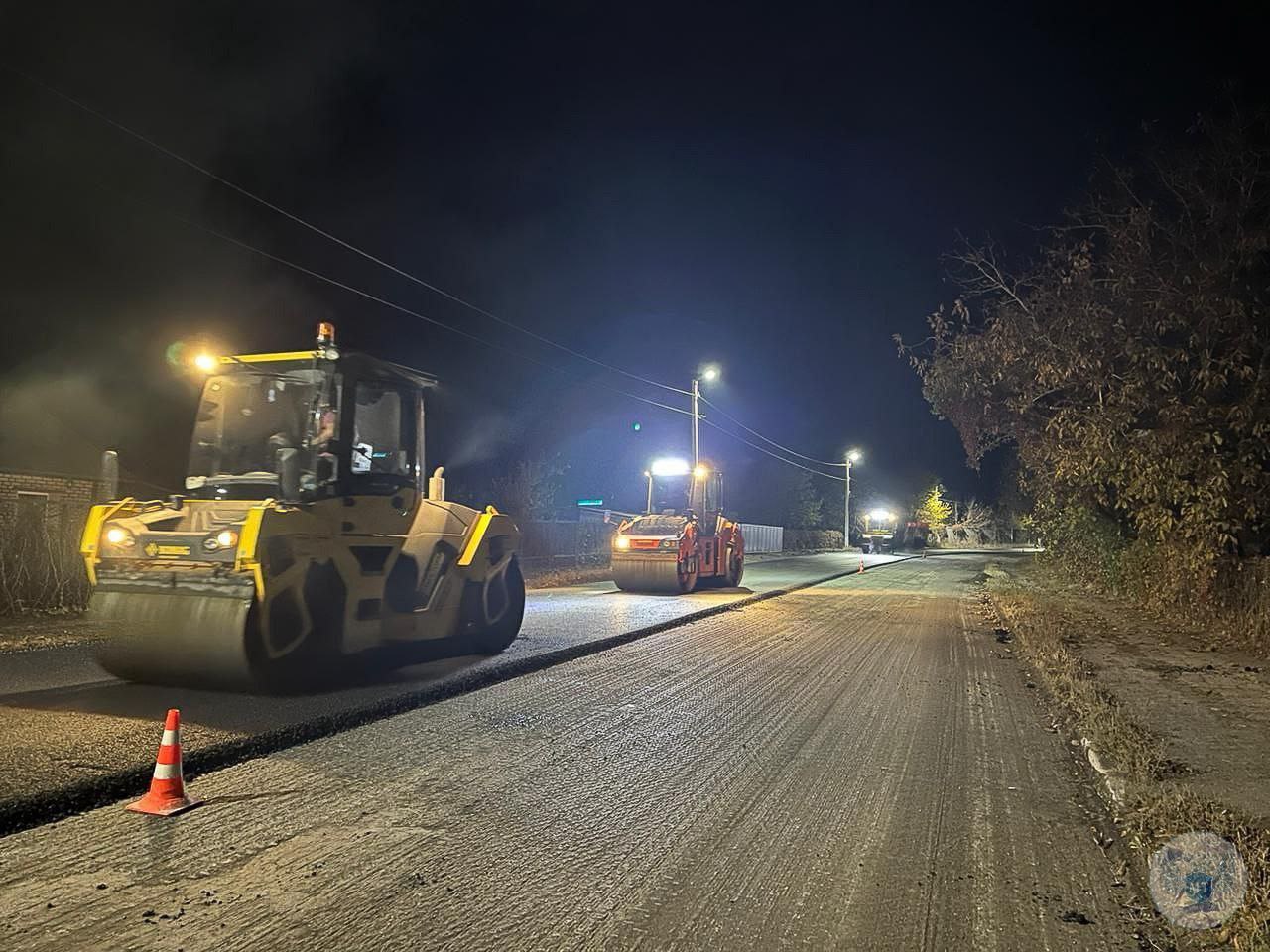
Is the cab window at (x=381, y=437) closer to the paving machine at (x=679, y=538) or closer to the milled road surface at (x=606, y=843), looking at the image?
the milled road surface at (x=606, y=843)

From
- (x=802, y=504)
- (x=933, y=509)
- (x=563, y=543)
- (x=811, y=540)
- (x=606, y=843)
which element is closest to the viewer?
(x=606, y=843)

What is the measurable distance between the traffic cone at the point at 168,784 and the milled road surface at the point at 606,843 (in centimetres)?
9

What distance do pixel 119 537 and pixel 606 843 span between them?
17.7 ft

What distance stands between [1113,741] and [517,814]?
4.29 meters

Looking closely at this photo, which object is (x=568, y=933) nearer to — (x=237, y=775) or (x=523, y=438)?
(x=237, y=775)

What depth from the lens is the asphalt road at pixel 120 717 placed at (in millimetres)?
5340

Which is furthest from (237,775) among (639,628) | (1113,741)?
(639,628)

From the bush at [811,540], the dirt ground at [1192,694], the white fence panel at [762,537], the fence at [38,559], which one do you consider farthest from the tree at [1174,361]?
the bush at [811,540]

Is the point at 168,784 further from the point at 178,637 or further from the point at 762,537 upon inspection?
the point at 762,537

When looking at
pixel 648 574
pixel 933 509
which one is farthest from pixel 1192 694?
pixel 933 509

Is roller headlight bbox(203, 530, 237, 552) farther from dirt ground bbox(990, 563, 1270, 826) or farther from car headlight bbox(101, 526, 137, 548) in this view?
dirt ground bbox(990, 563, 1270, 826)

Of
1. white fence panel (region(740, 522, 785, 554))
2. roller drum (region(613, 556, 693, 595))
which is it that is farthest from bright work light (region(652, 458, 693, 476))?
white fence panel (region(740, 522, 785, 554))

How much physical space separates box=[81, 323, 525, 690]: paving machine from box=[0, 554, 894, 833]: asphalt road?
1.15 ft

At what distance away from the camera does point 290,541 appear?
775 cm
